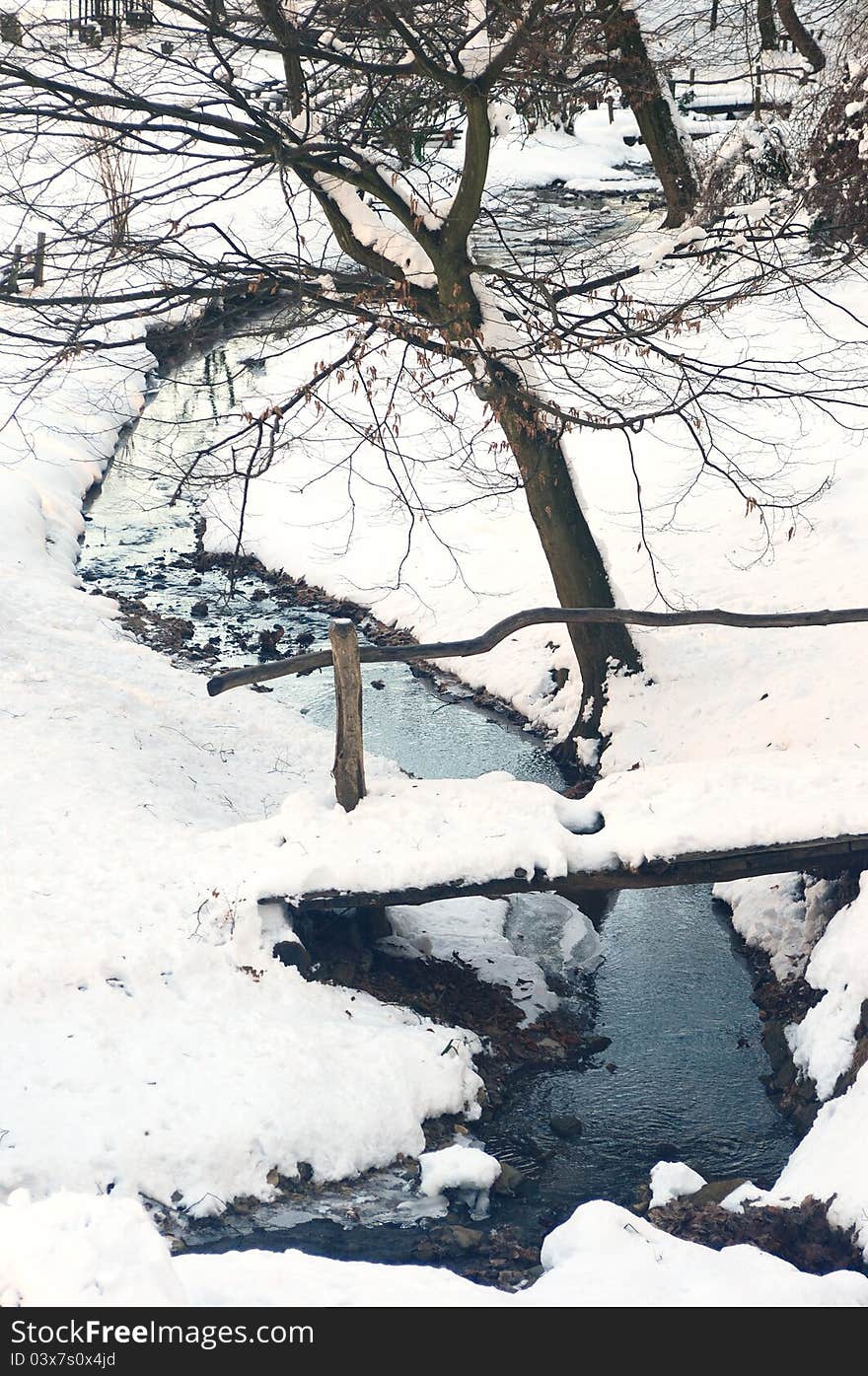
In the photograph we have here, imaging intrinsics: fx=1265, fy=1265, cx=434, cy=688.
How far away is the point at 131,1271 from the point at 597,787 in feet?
15.8

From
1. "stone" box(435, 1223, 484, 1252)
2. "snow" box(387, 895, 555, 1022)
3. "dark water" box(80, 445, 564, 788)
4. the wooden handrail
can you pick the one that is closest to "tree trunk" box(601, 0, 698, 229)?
the wooden handrail

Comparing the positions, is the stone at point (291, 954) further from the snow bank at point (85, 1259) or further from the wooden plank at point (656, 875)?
the snow bank at point (85, 1259)

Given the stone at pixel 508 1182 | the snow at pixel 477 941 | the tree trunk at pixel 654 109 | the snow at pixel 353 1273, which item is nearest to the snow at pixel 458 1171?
the stone at pixel 508 1182

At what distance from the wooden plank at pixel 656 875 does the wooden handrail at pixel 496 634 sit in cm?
133

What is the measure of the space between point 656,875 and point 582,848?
440 mm

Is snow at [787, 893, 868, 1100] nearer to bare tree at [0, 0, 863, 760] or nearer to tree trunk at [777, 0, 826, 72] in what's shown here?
bare tree at [0, 0, 863, 760]

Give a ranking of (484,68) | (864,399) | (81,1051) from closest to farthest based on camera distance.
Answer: (81,1051), (484,68), (864,399)

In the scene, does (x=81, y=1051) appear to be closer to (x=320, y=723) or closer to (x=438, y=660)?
(x=320, y=723)

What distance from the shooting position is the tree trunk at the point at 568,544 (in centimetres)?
999

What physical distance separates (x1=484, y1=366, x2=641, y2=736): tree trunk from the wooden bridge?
278cm

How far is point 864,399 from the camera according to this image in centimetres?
1598

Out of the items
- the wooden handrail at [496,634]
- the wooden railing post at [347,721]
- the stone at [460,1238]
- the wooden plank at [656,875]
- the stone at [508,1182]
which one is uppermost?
the wooden handrail at [496,634]

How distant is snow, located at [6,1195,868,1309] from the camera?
349 centimetres

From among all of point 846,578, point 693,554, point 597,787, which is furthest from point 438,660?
point 597,787
